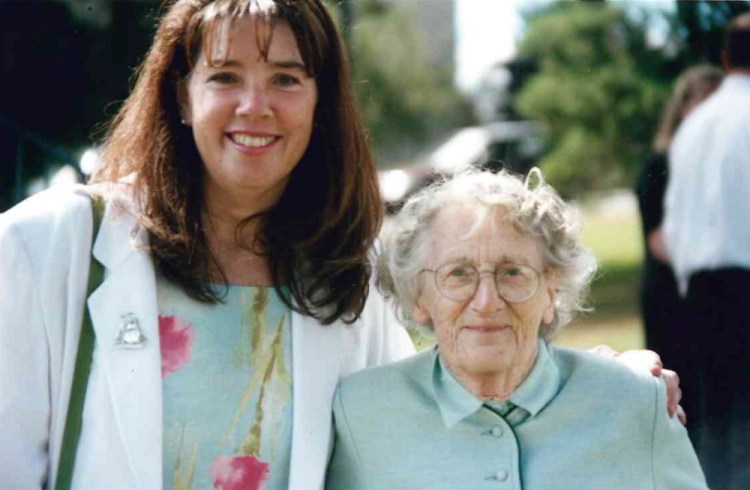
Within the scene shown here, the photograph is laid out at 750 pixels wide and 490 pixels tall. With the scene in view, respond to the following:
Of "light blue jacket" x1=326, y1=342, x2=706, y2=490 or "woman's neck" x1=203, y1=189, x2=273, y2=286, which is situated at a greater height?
"woman's neck" x1=203, y1=189, x2=273, y2=286

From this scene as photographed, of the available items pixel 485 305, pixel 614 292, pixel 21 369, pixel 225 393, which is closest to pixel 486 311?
pixel 485 305

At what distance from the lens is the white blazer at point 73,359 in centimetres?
253

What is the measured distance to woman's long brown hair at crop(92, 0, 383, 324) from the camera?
2758mm

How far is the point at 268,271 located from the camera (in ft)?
9.47

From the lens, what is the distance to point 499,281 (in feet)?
8.73

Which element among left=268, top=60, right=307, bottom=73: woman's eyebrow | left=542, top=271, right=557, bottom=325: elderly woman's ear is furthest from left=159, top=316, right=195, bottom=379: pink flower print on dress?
left=542, top=271, right=557, bottom=325: elderly woman's ear

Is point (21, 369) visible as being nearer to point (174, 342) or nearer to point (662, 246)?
point (174, 342)

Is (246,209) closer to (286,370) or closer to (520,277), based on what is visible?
(286,370)

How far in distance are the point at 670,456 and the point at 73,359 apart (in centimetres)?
133

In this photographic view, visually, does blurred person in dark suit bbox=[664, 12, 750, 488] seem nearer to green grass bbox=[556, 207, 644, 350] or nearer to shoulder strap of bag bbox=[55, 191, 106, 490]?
green grass bbox=[556, 207, 644, 350]

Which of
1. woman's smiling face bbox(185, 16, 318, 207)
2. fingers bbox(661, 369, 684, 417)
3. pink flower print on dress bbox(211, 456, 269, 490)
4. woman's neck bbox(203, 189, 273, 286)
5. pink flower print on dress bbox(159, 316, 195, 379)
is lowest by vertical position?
pink flower print on dress bbox(211, 456, 269, 490)

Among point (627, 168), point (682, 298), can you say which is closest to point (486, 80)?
point (627, 168)

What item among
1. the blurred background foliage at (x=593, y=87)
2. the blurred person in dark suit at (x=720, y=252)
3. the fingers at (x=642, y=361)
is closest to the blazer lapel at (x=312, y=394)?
the fingers at (x=642, y=361)

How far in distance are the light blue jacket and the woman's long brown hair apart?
293mm
